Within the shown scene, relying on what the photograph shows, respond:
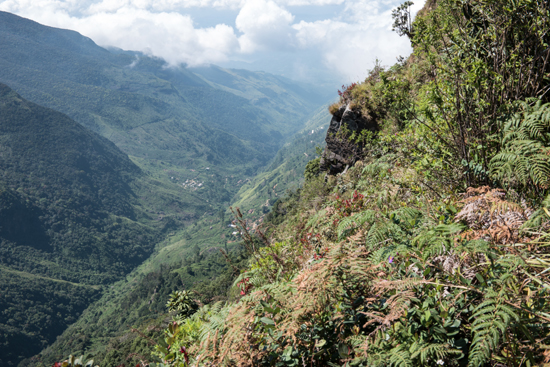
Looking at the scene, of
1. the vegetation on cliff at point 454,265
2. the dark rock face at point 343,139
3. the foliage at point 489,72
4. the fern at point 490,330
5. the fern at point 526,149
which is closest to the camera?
the fern at point 490,330

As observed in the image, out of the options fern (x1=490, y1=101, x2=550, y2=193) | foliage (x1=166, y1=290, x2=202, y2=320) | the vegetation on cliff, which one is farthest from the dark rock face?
foliage (x1=166, y1=290, x2=202, y2=320)

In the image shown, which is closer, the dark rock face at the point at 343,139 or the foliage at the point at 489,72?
the foliage at the point at 489,72

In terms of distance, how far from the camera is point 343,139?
47.4 ft

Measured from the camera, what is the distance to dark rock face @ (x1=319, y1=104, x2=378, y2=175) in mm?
14172

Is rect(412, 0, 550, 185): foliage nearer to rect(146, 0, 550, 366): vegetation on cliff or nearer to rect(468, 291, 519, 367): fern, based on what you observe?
rect(146, 0, 550, 366): vegetation on cliff

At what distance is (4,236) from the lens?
193000mm

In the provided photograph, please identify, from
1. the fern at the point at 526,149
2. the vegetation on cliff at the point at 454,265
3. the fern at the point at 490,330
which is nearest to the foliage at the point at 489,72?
the vegetation on cliff at the point at 454,265

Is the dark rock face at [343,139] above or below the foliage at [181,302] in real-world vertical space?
above

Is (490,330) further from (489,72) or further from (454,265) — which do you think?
(489,72)

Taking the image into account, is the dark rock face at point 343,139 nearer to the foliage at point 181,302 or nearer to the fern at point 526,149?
the fern at point 526,149

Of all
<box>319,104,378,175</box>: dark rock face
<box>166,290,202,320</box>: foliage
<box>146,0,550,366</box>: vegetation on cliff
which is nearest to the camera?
<box>146,0,550,366</box>: vegetation on cliff

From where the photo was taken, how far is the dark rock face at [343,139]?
14172mm

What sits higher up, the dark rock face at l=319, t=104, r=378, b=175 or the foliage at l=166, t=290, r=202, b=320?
the dark rock face at l=319, t=104, r=378, b=175

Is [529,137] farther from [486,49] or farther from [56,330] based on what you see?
[56,330]
